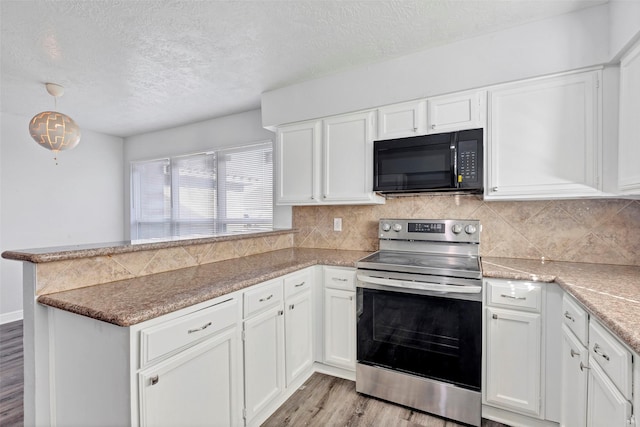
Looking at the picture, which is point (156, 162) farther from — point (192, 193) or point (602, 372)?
point (602, 372)

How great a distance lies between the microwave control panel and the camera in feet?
6.61

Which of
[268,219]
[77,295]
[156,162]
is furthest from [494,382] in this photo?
[156,162]

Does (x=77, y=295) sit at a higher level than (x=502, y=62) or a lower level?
lower

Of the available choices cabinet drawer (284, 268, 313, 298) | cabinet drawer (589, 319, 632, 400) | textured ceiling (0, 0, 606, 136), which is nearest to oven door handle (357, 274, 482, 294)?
cabinet drawer (284, 268, 313, 298)

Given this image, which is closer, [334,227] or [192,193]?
[334,227]

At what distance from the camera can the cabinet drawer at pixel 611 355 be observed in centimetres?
96

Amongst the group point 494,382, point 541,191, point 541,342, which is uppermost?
point 541,191

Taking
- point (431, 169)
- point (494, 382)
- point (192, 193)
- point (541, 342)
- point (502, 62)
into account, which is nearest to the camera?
point (541, 342)

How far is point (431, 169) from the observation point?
2139 millimetres

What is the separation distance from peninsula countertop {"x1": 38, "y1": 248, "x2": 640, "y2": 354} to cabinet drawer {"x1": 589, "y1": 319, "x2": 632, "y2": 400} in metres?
0.07

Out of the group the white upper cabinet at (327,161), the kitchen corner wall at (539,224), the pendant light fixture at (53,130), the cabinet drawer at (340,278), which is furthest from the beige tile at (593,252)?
the pendant light fixture at (53,130)

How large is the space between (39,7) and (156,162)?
2871mm

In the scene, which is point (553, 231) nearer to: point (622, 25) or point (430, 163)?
point (430, 163)

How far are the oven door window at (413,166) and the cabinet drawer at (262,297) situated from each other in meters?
1.10
